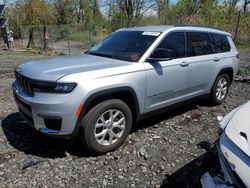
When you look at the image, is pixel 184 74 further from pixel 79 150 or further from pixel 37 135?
pixel 37 135

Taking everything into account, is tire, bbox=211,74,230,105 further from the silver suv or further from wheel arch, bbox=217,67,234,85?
the silver suv

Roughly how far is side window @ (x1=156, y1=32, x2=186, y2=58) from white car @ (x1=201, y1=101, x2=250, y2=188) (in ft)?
7.22

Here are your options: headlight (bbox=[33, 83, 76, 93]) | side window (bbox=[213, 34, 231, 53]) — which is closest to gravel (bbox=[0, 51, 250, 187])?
headlight (bbox=[33, 83, 76, 93])

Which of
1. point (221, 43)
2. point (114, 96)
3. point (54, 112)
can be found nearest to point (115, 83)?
point (114, 96)

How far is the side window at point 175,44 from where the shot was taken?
449cm

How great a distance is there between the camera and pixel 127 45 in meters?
4.57

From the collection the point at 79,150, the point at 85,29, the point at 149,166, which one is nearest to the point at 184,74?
the point at 149,166

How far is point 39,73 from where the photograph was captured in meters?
3.53

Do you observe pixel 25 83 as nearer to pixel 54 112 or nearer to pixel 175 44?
pixel 54 112

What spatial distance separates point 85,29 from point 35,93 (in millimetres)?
25136

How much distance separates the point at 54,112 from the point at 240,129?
210 cm

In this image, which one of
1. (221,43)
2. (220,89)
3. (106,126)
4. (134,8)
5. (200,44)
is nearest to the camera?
(106,126)

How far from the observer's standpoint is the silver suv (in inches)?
133

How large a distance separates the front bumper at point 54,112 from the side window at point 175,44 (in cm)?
182
